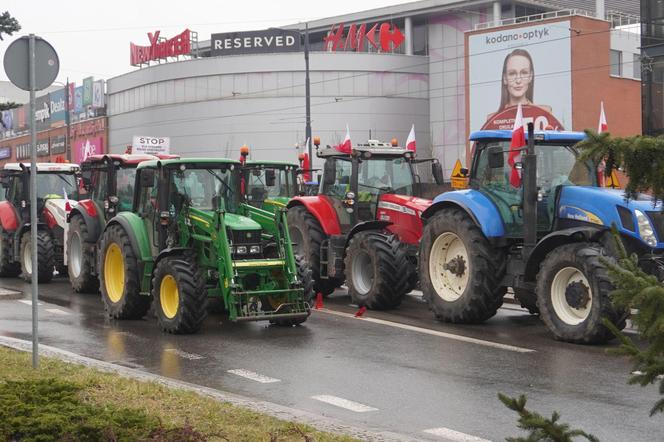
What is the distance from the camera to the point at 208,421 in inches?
265

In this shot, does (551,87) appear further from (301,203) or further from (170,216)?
(170,216)

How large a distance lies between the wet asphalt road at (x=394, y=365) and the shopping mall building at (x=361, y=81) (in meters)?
52.2

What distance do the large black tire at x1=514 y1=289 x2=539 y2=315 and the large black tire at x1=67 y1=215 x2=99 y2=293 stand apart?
7.42m

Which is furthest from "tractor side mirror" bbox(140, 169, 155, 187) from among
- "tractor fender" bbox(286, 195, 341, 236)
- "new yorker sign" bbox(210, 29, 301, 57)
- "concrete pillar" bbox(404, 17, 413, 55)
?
"concrete pillar" bbox(404, 17, 413, 55)

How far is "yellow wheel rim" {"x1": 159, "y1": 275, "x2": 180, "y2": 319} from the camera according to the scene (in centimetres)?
1230

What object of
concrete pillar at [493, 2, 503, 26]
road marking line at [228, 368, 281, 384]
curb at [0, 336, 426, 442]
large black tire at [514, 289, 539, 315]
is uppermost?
concrete pillar at [493, 2, 503, 26]

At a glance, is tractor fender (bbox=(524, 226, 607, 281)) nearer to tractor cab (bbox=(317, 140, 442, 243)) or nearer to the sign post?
tractor cab (bbox=(317, 140, 442, 243))

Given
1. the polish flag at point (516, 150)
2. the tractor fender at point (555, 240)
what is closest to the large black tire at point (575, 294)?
the tractor fender at point (555, 240)

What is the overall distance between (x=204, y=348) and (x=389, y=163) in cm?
551

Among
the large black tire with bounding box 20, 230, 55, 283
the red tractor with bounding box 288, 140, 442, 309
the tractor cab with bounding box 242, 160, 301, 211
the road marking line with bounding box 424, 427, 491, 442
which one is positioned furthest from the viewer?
the large black tire with bounding box 20, 230, 55, 283

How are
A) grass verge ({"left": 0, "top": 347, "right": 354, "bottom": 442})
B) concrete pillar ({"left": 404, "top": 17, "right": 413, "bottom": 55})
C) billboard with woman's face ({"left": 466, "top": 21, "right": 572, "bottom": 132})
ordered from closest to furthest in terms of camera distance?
1. grass verge ({"left": 0, "top": 347, "right": 354, "bottom": 442})
2. billboard with woman's face ({"left": 466, "top": 21, "right": 572, "bottom": 132})
3. concrete pillar ({"left": 404, "top": 17, "right": 413, "bottom": 55})

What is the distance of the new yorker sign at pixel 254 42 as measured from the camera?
71.6 meters

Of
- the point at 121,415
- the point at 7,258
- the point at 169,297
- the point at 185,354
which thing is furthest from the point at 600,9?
the point at 121,415

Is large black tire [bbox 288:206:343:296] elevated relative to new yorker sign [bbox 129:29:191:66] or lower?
lower
